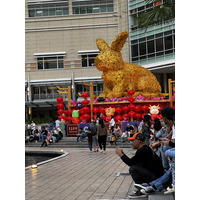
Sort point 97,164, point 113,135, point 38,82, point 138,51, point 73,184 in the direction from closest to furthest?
point 73,184 → point 97,164 → point 113,135 → point 138,51 → point 38,82

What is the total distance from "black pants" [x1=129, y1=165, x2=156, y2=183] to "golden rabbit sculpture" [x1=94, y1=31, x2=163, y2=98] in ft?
54.9

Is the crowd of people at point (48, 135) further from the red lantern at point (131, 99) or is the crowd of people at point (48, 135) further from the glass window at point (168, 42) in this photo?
the glass window at point (168, 42)

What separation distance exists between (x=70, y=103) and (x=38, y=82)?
64.8 feet

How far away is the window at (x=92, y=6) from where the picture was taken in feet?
139

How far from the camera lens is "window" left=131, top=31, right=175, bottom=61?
35062 millimetres

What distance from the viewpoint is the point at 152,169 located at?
18.5ft

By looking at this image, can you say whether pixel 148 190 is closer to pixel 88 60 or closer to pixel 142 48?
pixel 142 48

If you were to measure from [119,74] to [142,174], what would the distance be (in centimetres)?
1704

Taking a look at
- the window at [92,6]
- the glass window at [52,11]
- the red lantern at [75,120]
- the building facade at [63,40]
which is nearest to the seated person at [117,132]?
the red lantern at [75,120]

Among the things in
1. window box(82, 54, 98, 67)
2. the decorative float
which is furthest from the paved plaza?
window box(82, 54, 98, 67)

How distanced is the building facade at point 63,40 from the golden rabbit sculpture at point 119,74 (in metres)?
18.8

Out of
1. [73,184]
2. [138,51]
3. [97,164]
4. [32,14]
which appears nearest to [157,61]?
[138,51]
